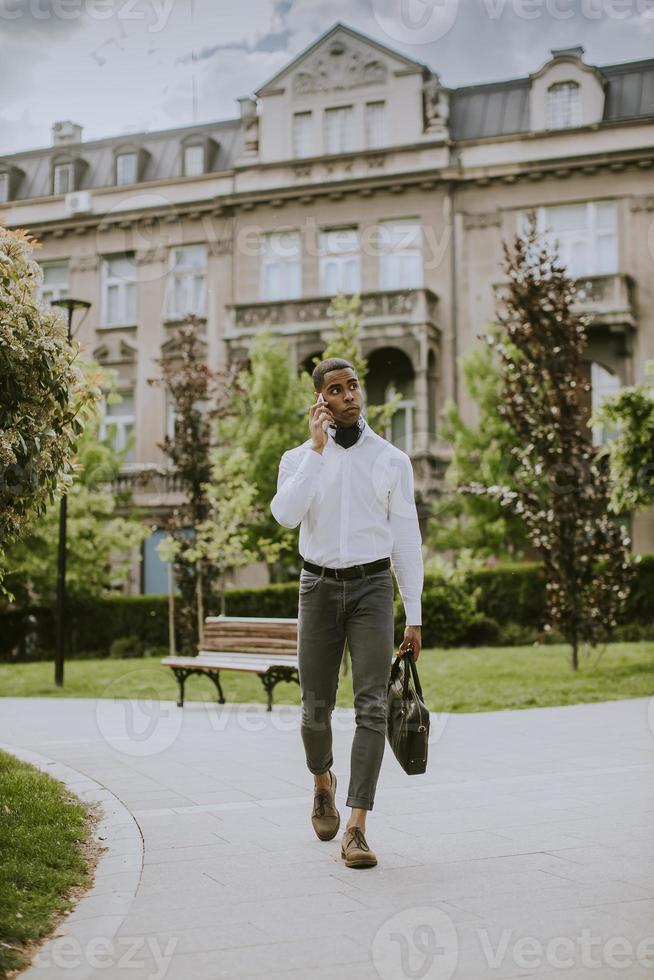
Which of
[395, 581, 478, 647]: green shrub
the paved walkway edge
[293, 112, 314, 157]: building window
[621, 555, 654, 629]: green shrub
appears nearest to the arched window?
[293, 112, 314, 157]: building window

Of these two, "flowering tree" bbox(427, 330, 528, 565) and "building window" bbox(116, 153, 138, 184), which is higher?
"building window" bbox(116, 153, 138, 184)

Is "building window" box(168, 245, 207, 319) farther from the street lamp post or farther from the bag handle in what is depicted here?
the bag handle

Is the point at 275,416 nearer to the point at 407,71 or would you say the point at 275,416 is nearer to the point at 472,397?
the point at 472,397

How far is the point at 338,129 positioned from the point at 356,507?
28332mm

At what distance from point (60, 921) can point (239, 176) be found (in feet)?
100

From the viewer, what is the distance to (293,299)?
30484 mm

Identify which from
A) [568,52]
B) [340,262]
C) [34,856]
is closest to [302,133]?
[340,262]

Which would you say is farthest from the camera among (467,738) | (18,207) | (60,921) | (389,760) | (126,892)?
(18,207)

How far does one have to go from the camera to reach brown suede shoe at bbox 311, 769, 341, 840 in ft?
18.4

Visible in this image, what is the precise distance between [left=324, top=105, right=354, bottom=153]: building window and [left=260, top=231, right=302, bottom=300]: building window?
2634mm

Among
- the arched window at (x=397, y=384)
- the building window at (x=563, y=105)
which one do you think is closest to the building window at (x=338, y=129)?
the building window at (x=563, y=105)

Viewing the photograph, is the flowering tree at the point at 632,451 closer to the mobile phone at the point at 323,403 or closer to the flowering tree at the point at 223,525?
the flowering tree at the point at 223,525

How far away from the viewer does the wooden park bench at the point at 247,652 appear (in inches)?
471

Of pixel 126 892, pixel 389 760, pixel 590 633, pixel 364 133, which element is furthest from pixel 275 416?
pixel 126 892
